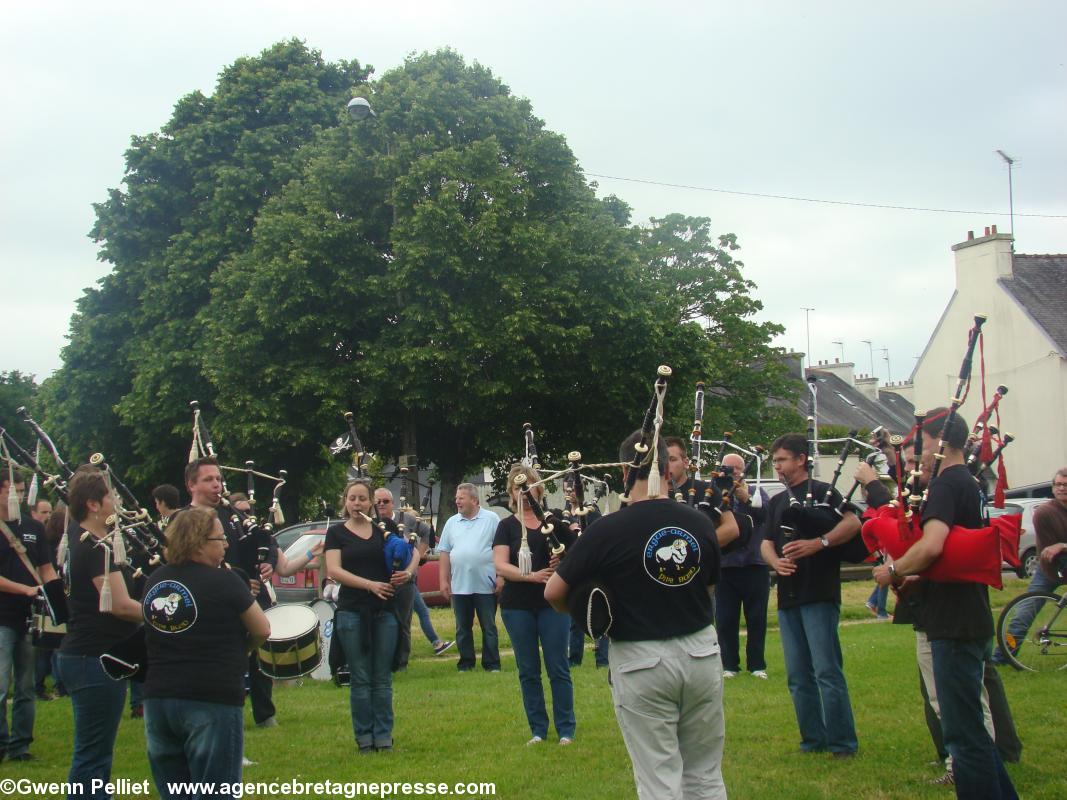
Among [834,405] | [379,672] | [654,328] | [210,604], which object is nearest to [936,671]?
[210,604]

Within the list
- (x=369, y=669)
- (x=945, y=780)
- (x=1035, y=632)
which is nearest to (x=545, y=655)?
(x=369, y=669)

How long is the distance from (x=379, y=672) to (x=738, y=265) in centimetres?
3620

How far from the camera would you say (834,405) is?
6100 centimetres

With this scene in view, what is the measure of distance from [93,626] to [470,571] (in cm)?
678

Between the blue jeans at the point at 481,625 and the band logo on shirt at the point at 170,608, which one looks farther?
the blue jeans at the point at 481,625

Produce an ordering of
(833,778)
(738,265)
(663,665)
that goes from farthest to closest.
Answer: (738,265) < (833,778) < (663,665)

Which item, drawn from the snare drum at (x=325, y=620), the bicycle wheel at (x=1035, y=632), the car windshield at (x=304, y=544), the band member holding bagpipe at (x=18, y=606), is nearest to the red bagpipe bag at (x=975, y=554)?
the bicycle wheel at (x=1035, y=632)

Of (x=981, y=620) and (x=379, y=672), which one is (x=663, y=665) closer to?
(x=981, y=620)

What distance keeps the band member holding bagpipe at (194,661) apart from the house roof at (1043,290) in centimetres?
3659

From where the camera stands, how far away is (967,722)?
520cm

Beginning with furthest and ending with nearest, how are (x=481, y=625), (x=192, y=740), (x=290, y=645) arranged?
(x=481, y=625) → (x=290, y=645) → (x=192, y=740)

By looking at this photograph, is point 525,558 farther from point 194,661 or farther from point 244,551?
point 194,661

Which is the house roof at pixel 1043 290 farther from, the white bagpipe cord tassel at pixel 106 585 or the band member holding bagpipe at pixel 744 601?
the white bagpipe cord tassel at pixel 106 585

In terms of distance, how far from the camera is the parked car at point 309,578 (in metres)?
14.5
